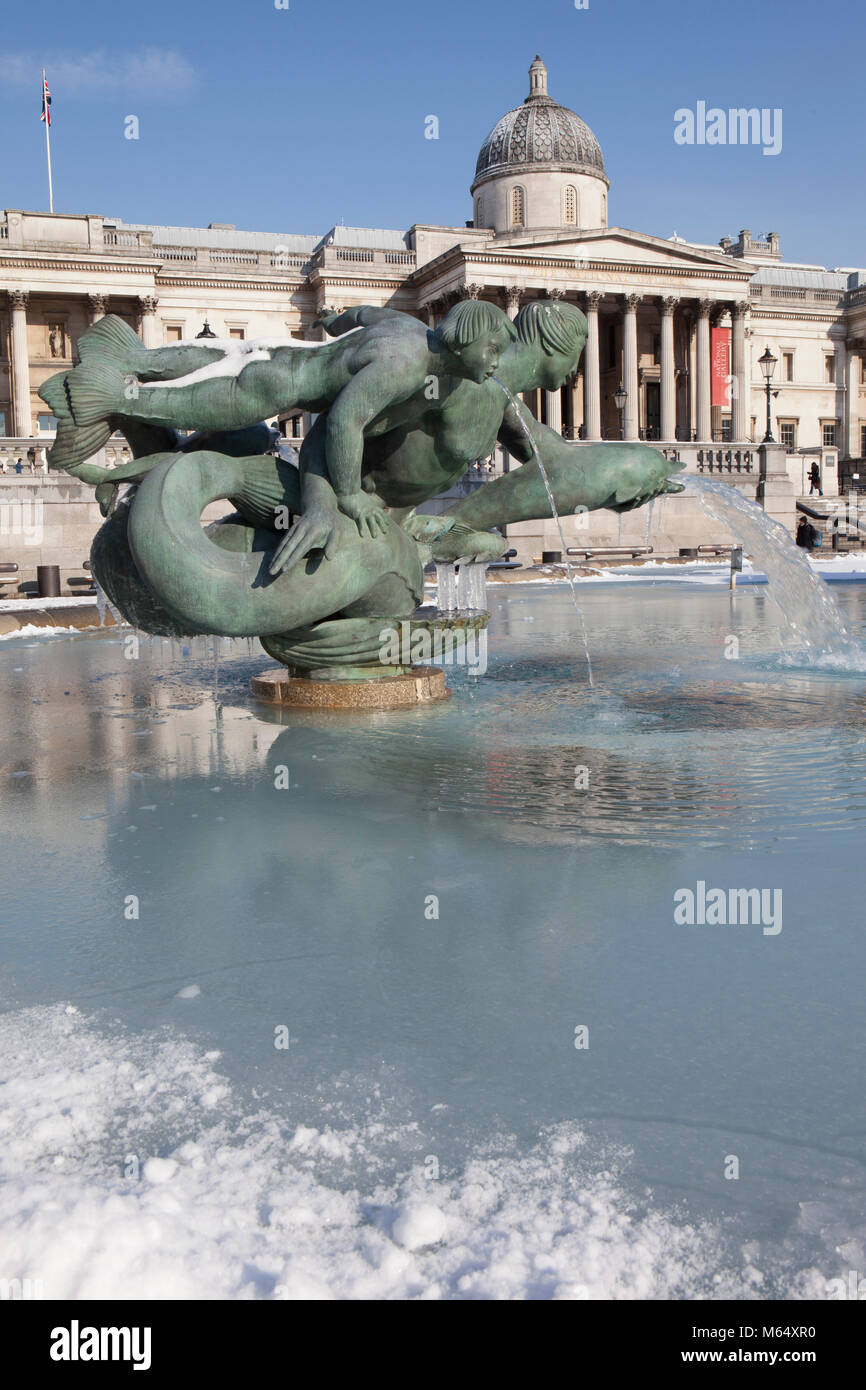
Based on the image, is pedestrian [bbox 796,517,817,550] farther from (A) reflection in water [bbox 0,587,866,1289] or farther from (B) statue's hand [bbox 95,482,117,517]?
(B) statue's hand [bbox 95,482,117,517]

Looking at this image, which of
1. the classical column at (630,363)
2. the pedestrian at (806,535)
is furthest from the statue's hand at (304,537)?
the classical column at (630,363)

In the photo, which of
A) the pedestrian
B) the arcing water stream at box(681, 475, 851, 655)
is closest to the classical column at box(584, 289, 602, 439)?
the pedestrian

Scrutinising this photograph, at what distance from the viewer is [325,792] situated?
5.08m

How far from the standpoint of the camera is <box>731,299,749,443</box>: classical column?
2464 inches

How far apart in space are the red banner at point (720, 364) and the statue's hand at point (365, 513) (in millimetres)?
60807

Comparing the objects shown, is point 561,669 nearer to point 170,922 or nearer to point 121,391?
point 121,391

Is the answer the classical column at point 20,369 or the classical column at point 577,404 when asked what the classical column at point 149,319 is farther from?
the classical column at point 577,404

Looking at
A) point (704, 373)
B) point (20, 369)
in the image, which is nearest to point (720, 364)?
point (704, 373)

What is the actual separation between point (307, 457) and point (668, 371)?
58382mm

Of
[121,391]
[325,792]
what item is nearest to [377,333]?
[121,391]

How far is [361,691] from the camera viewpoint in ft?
23.7

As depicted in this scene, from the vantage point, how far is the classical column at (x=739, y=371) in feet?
205
